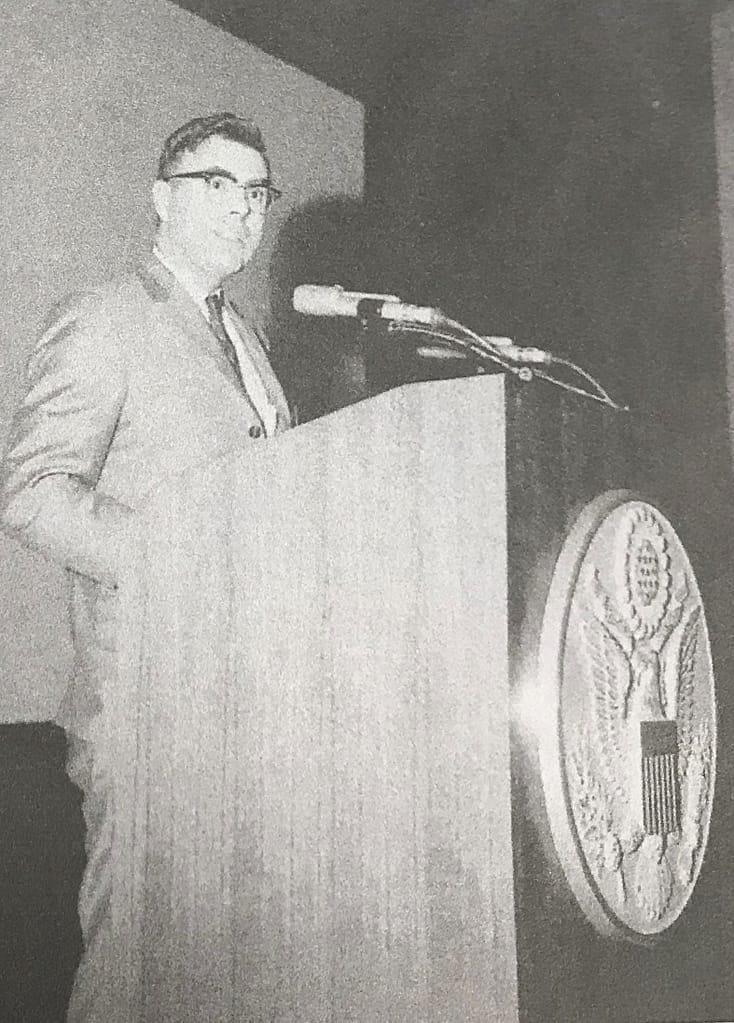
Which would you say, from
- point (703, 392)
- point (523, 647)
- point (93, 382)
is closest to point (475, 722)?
point (523, 647)

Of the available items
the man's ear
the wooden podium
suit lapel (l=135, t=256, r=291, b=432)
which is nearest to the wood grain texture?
the wooden podium

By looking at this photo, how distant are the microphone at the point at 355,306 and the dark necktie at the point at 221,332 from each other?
0.36 feet

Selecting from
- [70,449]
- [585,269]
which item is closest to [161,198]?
[70,449]

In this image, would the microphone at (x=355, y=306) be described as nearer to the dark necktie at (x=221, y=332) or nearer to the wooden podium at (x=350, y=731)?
the dark necktie at (x=221, y=332)

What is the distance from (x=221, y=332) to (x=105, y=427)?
21 centimetres

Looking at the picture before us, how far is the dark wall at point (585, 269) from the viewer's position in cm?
109

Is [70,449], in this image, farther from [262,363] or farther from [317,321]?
[317,321]

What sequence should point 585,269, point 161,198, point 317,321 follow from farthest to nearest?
1. point 585,269
2. point 317,321
3. point 161,198

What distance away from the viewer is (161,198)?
1.32 metres

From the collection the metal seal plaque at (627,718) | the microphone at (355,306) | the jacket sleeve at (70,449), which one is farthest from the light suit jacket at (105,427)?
the metal seal plaque at (627,718)

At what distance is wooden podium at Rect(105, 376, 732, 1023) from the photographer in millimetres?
976

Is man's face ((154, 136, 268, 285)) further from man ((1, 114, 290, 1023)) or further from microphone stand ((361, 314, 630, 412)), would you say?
microphone stand ((361, 314, 630, 412))

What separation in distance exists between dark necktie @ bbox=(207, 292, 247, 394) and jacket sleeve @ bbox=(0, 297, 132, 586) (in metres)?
0.14

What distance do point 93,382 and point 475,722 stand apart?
0.56 metres
